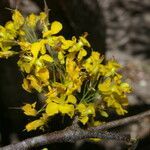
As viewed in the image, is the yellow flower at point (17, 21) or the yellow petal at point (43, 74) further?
the yellow flower at point (17, 21)

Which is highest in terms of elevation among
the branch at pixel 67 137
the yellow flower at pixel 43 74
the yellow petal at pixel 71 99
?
the yellow flower at pixel 43 74

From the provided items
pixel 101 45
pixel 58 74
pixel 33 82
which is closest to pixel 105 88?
pixel 58 74

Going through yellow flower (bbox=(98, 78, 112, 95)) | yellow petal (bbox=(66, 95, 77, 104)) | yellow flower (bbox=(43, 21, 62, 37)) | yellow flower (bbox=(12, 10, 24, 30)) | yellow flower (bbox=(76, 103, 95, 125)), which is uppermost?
yellow flower (bbox=(12, 10, 24, 30))

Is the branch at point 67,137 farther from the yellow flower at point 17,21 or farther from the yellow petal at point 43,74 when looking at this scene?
the yellow flower at point 17,21

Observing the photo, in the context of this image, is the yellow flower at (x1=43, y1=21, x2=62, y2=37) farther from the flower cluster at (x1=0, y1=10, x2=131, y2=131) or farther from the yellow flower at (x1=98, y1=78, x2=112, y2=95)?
the yellow flower at (x1=98, y1=78, x2=112, y2=95)

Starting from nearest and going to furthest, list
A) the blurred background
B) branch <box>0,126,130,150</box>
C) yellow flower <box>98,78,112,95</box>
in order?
branch <box>0,126,130,150</box> < yellow flower <box>98,78,112,95</box> < the blurred background

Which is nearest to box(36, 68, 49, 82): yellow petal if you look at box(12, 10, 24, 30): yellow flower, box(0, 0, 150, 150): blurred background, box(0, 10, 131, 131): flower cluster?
box(0, 10, 131, 131): flower cluster

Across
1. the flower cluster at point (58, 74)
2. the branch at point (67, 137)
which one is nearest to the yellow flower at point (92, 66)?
the flower cluster at point (58, 74)
